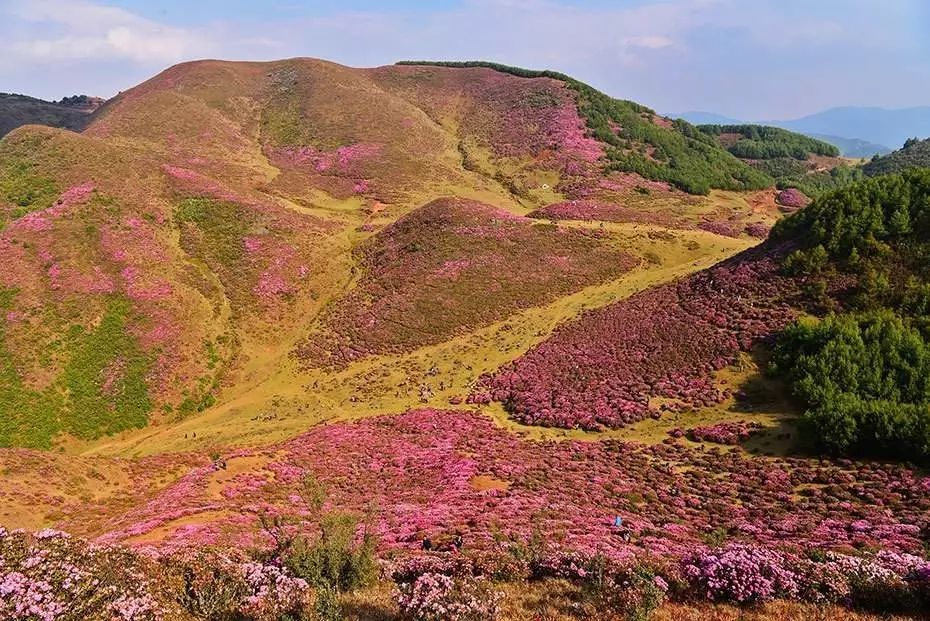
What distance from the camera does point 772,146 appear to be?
169m

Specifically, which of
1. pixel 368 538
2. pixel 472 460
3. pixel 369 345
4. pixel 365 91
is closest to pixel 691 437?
pixel 472 460

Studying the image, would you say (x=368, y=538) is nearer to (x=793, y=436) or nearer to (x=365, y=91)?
(x=793, y=436)

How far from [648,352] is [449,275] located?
81.0ft

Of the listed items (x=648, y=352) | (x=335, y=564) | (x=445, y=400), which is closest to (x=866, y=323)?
(x=648, y=352)

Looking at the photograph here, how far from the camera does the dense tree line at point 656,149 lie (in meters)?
97.0

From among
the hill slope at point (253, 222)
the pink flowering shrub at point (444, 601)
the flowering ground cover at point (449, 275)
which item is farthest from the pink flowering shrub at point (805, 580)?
the hill slope at point (253, 222)

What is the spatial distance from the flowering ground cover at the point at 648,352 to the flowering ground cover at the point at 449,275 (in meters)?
9.35

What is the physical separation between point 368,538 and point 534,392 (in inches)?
917

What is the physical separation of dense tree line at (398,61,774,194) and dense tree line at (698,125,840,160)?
50730 millimetres

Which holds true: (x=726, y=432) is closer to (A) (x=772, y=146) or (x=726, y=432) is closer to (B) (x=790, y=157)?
(B) (x=790, y=157)

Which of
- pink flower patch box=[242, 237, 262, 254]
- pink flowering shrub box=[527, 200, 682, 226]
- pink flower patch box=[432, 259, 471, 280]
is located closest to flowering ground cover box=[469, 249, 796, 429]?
pink flower patch box=[432, 259, 471, 280]

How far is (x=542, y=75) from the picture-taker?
136 meters

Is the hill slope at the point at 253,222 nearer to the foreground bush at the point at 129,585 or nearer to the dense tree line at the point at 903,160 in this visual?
the foreground bush at the point at 129,585

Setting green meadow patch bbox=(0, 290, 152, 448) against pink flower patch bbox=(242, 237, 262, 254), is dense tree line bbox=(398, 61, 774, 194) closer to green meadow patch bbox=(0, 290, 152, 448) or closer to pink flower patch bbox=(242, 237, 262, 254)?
pink flower patch bbox=(242, 237, 262, 254)
